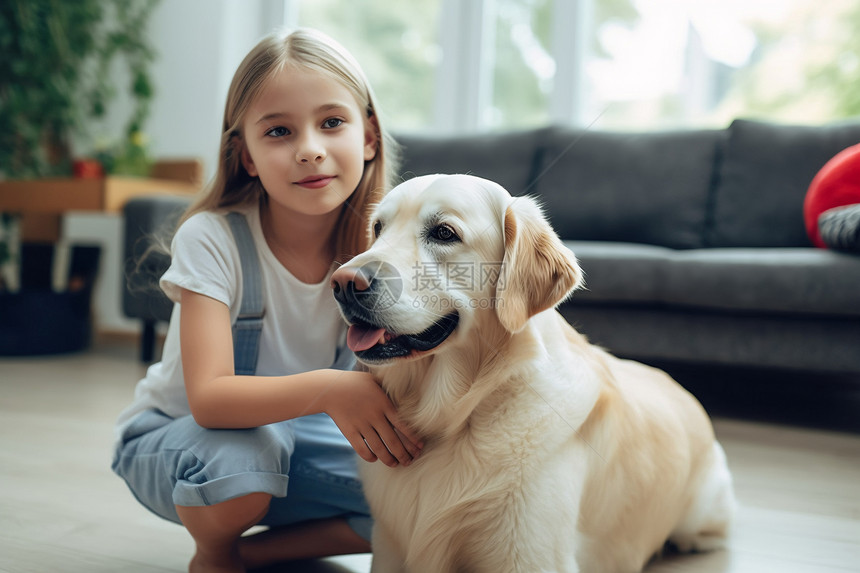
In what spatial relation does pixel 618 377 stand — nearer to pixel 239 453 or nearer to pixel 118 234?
pixel 239 453

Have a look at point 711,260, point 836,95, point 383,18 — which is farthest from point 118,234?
point 836,95

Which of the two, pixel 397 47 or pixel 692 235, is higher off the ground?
pixel 397 47

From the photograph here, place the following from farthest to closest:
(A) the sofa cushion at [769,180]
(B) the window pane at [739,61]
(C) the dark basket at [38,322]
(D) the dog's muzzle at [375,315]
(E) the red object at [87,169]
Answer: (E) the red object at [87,169], (B) the window pane at [739,61], (C) the dark basket at [38,322], (A) the sofa cushion at [769,180], (D) the dog's muzzle at [375,315]

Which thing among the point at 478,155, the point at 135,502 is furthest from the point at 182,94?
Result: the point at 135,502

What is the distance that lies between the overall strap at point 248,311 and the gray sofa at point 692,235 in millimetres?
1336

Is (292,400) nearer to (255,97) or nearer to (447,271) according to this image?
(447,271)

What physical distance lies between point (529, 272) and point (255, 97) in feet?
1.89

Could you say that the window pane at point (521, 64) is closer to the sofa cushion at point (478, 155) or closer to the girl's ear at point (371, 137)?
the sofa cushion at point (478, 155)

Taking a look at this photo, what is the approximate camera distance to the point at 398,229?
3.27 feet

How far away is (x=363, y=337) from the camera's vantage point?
0.92 meters

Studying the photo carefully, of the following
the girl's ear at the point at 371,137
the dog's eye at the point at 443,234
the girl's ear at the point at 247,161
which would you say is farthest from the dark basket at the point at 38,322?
the dog's eye at the point at 443,234

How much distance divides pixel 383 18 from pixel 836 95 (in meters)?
2.70

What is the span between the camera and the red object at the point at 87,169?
3.62 metres

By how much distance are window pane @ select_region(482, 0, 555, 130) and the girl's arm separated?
3209mm
